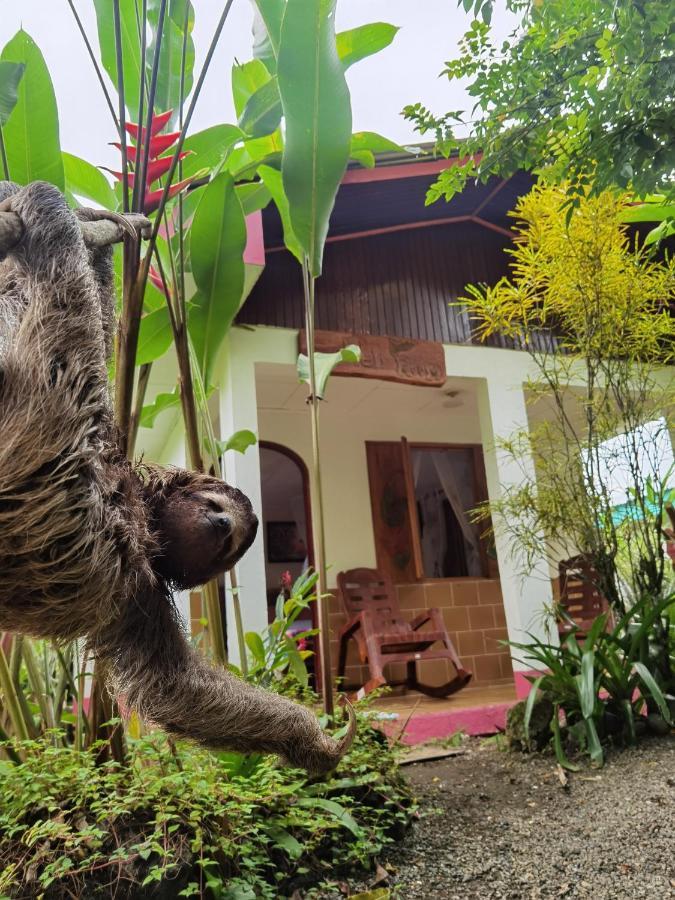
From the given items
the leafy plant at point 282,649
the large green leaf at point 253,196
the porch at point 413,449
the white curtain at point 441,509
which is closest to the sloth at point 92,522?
the leafy plant at point 282,649

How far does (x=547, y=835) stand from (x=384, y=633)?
255 centimetres

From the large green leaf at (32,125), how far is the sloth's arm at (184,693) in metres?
0.91

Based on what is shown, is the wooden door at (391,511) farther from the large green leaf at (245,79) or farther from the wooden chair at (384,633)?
the large green leaf at (245,79)

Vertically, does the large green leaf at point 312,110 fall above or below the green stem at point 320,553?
above

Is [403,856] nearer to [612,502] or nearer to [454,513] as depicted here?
[612,502]

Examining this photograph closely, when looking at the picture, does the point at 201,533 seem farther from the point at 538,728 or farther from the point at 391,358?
the point at 391,358

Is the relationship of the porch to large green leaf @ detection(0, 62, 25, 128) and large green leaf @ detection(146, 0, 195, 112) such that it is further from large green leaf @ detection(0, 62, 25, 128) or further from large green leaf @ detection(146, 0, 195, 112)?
large green leaf @ detection(0, 62, 25, 128)

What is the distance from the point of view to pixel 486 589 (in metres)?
5.62

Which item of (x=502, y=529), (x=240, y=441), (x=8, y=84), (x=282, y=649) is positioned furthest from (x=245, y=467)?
(x=8, y=84)

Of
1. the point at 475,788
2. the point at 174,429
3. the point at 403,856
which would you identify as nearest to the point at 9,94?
the point at 403,856

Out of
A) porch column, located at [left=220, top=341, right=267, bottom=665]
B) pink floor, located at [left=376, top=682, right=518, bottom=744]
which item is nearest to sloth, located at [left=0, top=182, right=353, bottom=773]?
porch column, located at [left=220, top=341, right=267, bottom=665]

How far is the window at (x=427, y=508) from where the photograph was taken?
214 inches

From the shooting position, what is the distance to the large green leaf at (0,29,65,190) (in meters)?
1.19

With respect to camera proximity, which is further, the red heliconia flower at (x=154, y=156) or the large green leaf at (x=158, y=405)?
the large green leaf at (x=158, y=405)
